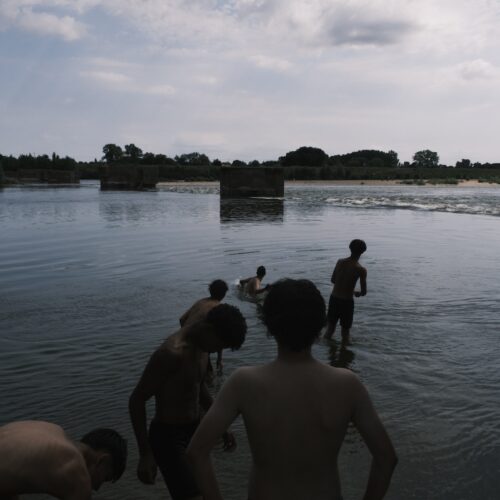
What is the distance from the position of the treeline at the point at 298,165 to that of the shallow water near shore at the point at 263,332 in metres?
87.8

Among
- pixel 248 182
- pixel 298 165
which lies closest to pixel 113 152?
pixel 298 165

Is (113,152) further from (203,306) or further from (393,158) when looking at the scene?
(203,306)

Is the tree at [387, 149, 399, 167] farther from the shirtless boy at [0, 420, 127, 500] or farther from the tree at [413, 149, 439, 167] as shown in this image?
the shirtless boy at [0, 420, 127, 500]

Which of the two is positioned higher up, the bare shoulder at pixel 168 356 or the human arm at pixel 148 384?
the bare shoulder at pixel 168 356

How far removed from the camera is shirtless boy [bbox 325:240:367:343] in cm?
868

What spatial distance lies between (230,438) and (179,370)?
2.52ft

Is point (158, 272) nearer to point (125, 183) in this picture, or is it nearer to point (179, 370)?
point (179, 370)

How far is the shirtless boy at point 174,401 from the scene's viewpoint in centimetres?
361

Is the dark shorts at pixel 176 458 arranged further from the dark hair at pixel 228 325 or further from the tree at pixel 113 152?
the tree at pixel 113 152

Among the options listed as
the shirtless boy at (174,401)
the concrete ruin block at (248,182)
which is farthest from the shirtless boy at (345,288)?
the concrete ruin block at (248,182)

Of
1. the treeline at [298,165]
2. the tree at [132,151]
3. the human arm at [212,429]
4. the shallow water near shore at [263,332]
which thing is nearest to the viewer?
the human arm at [212,429]

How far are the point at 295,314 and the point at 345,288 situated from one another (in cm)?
666

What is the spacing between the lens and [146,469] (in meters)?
3.73

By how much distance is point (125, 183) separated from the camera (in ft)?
280
